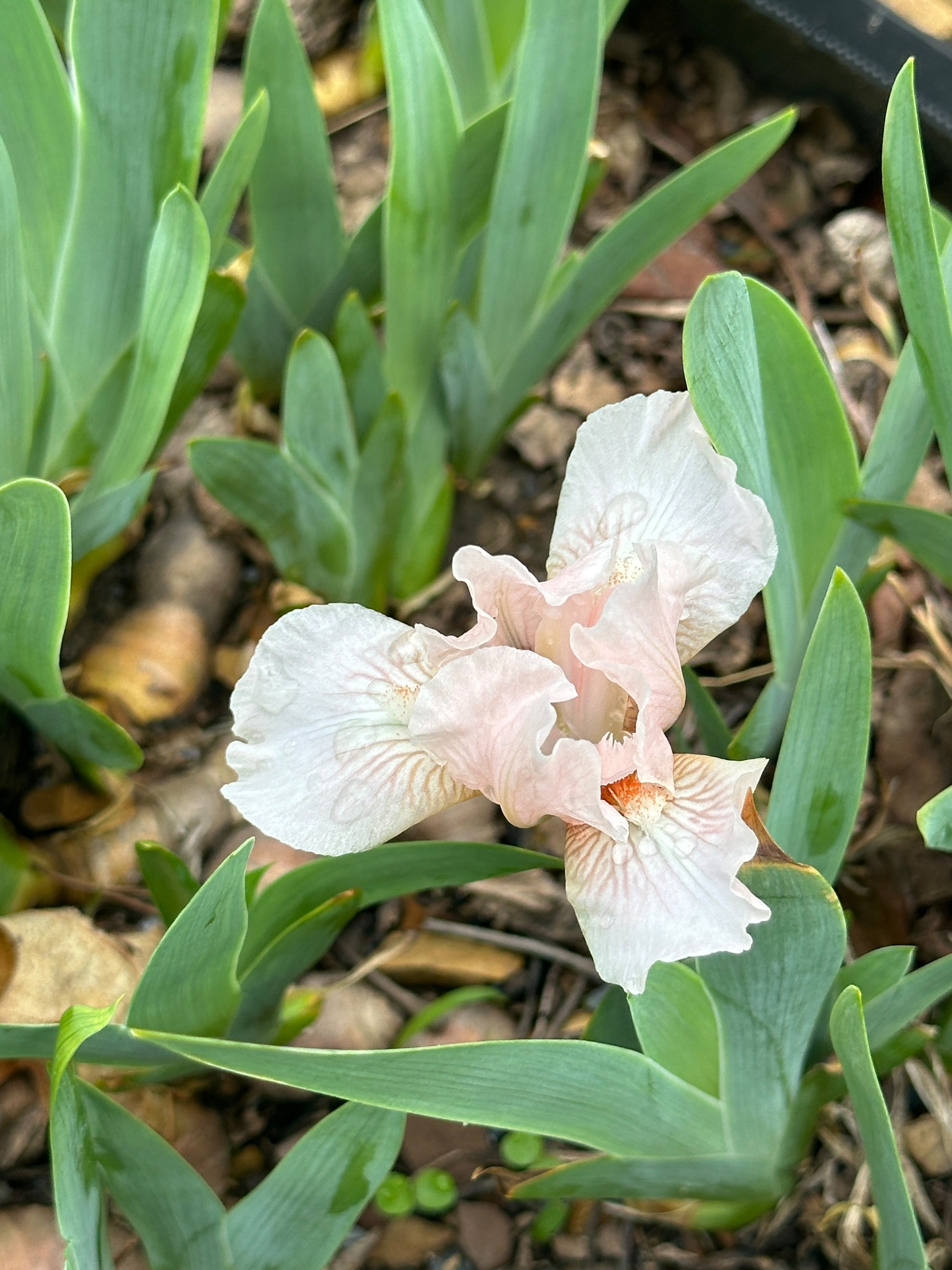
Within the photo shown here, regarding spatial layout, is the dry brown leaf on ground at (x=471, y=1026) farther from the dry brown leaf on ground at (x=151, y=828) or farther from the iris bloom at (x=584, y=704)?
→ the iris bloom at (x=584, y=704)

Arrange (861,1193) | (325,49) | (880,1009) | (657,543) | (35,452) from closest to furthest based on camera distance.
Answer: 1. (657,543)
2. (880,1009)
3. (861,1193)
4. (35,452)
5. (325,49)

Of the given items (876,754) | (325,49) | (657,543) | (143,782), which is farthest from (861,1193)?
(325,49)

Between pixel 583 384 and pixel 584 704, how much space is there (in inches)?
32.2

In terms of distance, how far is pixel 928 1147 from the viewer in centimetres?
101

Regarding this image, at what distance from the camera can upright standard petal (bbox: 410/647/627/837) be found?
0.60 meters

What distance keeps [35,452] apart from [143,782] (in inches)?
13.6

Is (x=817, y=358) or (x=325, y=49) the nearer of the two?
(x=817, y=358)

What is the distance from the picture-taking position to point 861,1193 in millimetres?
943

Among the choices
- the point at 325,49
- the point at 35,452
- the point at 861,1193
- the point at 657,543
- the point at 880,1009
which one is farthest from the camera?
the point at 325,49

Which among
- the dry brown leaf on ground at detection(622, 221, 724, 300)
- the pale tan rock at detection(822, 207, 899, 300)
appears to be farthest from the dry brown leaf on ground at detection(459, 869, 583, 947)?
the pale tan rock at detection(822, 207, 899, 300)

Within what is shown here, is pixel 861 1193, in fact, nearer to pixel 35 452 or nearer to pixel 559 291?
pixel 559 291

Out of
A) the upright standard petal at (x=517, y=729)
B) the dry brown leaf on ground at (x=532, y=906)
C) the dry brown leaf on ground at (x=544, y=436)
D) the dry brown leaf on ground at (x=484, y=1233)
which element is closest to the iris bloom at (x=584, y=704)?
the upright standard petal at (x=517, y=729)

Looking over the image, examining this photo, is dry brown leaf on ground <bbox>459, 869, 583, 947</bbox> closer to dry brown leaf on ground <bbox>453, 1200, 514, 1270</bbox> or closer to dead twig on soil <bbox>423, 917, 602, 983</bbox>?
dead twig on soil <bbox>423, 917, 602, 983</bbox>

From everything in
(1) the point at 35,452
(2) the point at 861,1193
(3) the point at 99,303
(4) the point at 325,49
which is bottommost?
(2) the point at 861,1193
